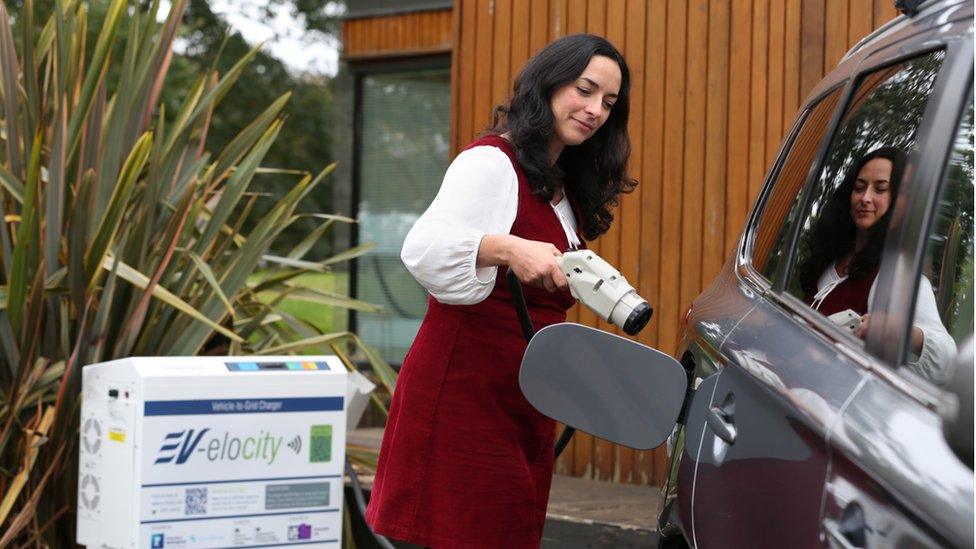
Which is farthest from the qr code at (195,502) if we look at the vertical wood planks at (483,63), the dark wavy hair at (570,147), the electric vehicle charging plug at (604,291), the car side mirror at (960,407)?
the car side mirror at (960,407)

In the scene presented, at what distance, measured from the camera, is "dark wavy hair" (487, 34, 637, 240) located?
280 centimetres

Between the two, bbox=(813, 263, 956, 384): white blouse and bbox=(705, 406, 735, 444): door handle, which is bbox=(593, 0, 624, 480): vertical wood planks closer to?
bbox=(705, 406, 735, 444): door handle

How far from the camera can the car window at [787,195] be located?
89.4 inches

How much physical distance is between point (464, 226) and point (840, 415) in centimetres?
120

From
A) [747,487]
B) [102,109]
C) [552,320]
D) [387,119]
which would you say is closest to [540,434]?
[552,320]

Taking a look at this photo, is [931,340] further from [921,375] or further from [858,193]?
[858,193]

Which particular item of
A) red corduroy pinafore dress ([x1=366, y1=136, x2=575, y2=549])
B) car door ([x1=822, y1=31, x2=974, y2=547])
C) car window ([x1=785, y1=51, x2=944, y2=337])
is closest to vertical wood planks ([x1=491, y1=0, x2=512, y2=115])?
red corduroy pinafore dress ([x1=366, y1=136, x2=575, y2=549])

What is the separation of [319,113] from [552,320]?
2759 cm

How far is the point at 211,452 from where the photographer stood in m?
4.17

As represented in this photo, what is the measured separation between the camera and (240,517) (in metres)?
4.20

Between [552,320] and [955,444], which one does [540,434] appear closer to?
[552,320]

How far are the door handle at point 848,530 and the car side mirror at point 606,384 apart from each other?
0.59 m

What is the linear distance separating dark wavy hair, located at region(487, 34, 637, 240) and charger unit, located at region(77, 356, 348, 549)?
1.59 meters

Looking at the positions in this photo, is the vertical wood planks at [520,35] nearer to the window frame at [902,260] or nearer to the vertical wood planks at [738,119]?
the vertical wood planks at [738,119]
